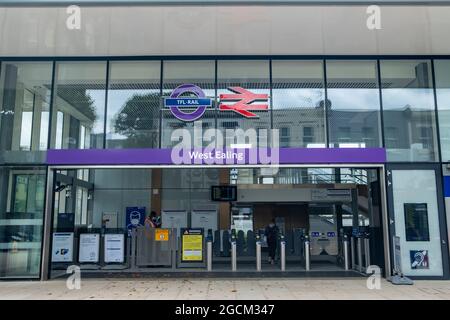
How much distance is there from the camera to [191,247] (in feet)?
38.1

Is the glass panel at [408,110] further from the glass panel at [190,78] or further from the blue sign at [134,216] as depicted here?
the blue sign at [134,216]

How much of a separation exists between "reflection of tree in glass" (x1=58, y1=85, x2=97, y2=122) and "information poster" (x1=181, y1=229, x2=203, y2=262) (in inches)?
157

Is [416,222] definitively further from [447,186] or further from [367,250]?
[367,250]

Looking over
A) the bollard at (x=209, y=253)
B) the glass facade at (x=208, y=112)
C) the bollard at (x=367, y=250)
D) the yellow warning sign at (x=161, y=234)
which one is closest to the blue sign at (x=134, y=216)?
the yellow warning sign at (x=161, y=234)

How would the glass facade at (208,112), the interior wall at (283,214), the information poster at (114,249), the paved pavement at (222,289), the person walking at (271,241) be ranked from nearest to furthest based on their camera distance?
the paved pavement at (222,289) → the glass facade at (208,112) → the information poster at (114,249) → the person walking at (271,241) → the interior wall at (283,214)

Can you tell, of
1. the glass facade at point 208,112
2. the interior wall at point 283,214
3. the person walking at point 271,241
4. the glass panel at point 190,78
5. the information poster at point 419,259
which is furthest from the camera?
the interior wall at point 283,214

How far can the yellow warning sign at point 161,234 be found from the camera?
11.5 metres

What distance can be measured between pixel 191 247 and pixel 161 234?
2.83 ft

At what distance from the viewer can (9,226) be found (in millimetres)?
10438

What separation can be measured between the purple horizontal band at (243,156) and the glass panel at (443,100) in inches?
63.1

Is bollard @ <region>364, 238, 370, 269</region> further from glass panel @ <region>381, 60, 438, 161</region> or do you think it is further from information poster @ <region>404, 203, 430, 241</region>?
glass panel @ <region>381, 60, 438, 161</region>

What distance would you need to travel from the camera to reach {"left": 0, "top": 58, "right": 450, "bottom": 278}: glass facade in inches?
413

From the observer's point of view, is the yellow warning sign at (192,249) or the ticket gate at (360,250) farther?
the yellow warning sign at (192,249)

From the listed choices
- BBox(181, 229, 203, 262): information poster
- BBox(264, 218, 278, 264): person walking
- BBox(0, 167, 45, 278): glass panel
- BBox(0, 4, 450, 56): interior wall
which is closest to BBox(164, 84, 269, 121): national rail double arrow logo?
BBox(0, 4, 450, 56): interior wall
